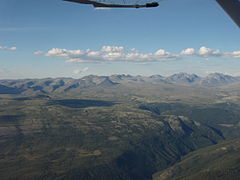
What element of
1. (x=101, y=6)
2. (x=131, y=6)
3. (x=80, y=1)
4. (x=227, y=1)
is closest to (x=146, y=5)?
(x=131, y=6)

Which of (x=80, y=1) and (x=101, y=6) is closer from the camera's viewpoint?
(x=80, y=1)

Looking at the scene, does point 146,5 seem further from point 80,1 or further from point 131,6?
point 80,1


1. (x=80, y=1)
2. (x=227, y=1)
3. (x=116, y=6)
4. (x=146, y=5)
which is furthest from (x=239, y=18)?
(x=80, y=1)

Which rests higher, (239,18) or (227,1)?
(227,1)

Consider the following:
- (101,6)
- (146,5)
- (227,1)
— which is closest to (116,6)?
(101,6)

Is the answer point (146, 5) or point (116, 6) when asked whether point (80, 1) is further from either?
point (146, 5)

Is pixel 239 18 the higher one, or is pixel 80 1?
pixel 80 1

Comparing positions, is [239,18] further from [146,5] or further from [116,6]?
[116,6]

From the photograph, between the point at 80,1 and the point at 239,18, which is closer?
the point at 80,1
